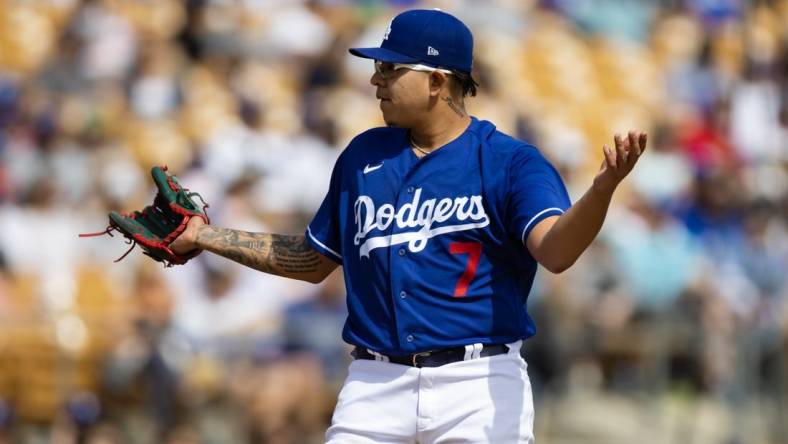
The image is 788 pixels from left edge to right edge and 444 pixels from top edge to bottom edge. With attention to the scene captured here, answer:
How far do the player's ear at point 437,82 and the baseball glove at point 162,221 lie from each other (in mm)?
846

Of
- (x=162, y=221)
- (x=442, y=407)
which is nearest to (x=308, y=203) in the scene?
(x=162, y=221)

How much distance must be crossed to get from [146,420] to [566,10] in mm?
7499

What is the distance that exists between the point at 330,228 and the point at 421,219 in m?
0.39

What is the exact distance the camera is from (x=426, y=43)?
13.0 ft

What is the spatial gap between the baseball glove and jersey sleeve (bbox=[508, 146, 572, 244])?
105cm

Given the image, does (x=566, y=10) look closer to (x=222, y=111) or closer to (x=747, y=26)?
(x=747, y=26)

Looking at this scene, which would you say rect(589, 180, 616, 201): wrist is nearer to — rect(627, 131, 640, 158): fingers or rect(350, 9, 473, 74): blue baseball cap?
rect(627, 131, 640, 158): fingers

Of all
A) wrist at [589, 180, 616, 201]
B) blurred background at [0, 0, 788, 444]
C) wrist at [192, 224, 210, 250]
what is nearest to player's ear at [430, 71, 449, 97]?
wrist at [589, 180, 616, 201]

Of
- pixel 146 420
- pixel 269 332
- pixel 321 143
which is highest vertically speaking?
pixel 321 143

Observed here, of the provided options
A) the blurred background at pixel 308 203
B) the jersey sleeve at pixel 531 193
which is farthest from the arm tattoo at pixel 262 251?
the blurred background at pixel 308 203

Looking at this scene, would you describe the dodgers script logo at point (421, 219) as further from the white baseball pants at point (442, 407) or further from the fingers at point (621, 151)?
the fingers at point (621, 151)

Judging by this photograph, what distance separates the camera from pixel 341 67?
10953mm

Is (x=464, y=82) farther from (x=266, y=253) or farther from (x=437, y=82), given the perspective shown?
(x=266, y=253)

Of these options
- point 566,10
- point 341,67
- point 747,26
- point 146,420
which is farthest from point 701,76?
point 146,420
